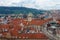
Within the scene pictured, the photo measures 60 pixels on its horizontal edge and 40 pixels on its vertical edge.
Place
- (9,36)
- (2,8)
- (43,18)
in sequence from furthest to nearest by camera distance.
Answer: (43,18), (2,8), (9,36)

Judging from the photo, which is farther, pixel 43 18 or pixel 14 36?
pixel 43 18

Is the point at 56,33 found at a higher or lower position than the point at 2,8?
lower

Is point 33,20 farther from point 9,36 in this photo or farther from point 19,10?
point 9,36

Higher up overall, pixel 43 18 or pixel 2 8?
pixel 2 8

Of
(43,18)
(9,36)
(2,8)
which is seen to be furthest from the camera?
(43,18)

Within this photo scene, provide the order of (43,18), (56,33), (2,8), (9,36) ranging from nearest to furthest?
(9,36), (56,33), (2,8), (43,18)

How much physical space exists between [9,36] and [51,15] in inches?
151

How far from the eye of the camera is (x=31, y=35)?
7.53 meters

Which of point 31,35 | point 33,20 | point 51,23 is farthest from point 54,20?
point 31,35

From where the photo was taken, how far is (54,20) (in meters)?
10.1

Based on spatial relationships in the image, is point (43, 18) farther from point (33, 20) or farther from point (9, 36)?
point (9, 36)

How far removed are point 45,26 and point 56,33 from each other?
3.90 feet

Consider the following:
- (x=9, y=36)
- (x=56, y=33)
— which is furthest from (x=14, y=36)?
(x=56, y=33)

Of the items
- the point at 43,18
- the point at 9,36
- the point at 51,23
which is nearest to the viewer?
the point at 9,36
